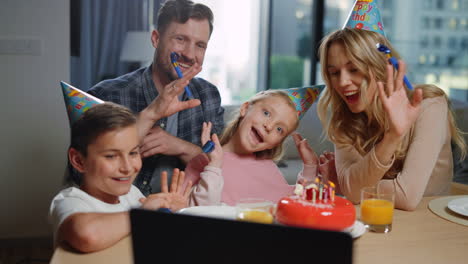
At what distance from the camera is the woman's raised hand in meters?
1.34

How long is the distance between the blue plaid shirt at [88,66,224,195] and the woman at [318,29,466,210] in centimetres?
41

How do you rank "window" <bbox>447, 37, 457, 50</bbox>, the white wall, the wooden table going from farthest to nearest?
"window" <bbox>447, 37, 457, 50</bbox> < the white wall < the wooden table

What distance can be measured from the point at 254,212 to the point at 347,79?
2.26 ft

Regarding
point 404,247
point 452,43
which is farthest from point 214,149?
point 452,43

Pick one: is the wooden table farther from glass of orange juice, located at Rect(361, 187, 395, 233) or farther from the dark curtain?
the dark curtain

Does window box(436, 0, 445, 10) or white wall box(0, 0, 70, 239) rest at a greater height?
window box(436, 0, 445, 10)

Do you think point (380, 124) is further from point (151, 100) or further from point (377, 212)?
point (151, 100)

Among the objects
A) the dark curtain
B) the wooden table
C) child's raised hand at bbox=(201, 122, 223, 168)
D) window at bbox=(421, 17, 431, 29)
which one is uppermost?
window at bbox=(421, 17, 431, 29)

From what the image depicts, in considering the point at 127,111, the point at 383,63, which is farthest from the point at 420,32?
the point at 127,111

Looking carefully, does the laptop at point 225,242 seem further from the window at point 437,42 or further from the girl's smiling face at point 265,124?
the window at point 437,42

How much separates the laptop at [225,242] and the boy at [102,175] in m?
0.38

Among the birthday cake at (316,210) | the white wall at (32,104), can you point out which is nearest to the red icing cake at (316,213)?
the birthday cake at (316,210)

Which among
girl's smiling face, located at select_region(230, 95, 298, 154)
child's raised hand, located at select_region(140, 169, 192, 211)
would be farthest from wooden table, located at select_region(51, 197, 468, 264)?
girl's smiling face, located at select_region(230, 95, 298, 154)

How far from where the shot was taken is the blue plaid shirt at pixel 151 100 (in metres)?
1.50
